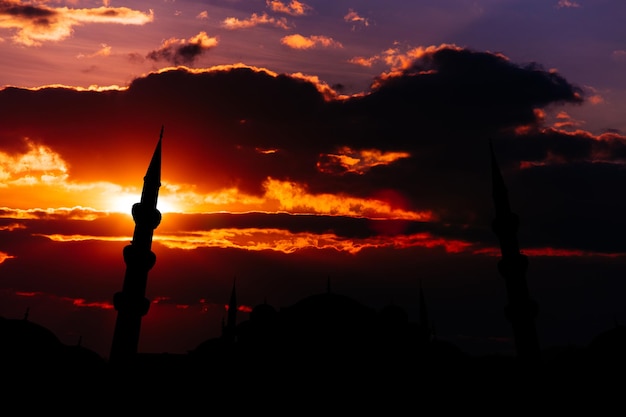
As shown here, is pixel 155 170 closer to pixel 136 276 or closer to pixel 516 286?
pixel 136 276

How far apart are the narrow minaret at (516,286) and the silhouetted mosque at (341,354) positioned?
0.05m

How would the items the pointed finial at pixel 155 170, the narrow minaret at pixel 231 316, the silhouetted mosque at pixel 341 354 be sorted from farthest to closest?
the narrow minaret at pixel 231 316
the silhouetted mosque at pixel 341 354
the pointed finial at pixel 155 170

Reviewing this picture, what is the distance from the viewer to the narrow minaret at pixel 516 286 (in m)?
27.3

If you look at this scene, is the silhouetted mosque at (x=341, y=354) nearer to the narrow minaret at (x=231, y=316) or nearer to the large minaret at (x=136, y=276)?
the large minaret at (x=136, y=276)

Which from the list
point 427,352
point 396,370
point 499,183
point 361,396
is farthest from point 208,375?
point 499,183

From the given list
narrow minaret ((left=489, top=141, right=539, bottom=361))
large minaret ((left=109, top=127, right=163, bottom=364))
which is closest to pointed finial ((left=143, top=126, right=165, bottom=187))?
large minaret ((left=109, top=127, right=163, bottom=364))

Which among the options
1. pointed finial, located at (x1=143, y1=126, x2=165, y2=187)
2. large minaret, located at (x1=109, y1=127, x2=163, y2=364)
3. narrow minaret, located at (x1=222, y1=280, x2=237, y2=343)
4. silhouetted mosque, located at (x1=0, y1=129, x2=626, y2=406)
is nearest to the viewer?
large minaret, located at (x1=109, y1=127, x2=163, y2=364)

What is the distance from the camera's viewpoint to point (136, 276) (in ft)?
80.1

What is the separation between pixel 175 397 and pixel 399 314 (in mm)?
18736

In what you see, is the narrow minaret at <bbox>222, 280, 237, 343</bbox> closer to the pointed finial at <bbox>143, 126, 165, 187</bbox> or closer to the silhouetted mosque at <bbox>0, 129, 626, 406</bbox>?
the silhouetted mosque at <bbox>0, 129, 626, 406</bbox>

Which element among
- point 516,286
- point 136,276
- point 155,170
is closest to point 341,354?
point 516,286

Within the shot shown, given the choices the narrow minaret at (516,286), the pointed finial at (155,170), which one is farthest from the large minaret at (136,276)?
the narrow minaret at (516,286)

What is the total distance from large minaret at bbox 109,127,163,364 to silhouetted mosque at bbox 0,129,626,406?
0.53 feet

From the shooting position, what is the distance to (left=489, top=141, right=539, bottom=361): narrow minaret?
89.5ft
